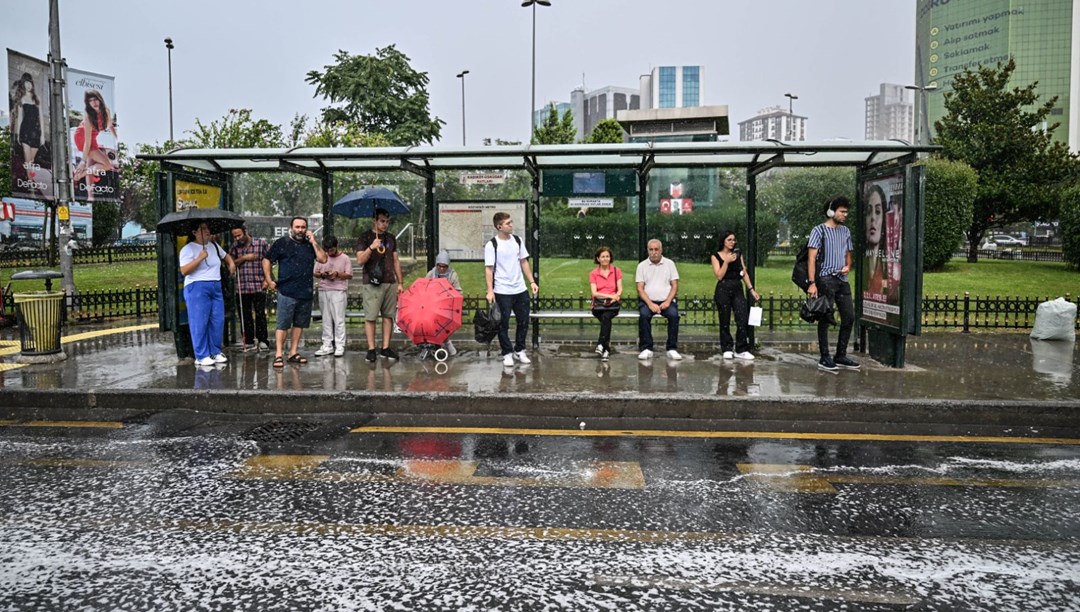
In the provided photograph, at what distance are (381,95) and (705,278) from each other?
121 ft

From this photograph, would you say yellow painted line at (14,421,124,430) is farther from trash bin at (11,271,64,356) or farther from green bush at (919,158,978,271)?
green bush at (919,158,978,271)

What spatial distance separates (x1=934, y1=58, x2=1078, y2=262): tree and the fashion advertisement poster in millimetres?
18835

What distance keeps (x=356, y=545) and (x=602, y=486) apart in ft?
5.55

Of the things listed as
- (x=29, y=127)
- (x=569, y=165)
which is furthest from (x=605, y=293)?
(x=29, y=127)

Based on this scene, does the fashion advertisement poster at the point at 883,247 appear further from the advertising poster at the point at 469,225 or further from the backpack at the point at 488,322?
the advertising poster at the point at 469,225

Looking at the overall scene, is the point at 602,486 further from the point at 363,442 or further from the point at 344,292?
the point at 344,292

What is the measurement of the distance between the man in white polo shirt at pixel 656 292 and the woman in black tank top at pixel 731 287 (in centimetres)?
56

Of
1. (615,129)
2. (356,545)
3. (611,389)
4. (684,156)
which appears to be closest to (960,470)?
(611,389)

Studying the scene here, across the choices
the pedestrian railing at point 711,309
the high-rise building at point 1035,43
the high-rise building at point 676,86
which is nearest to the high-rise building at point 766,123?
the high-rise building at point 676,86

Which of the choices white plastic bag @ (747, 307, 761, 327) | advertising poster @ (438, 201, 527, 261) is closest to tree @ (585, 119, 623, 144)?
advertising poster @ (438, 201, 527, 261)

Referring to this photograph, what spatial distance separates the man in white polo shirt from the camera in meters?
9.74

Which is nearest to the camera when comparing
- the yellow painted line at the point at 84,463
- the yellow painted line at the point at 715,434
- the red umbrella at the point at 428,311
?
the yellow painted line at the point at 84,463

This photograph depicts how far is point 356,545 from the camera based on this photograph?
3.99 m

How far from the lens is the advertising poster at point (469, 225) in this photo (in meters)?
11.3
